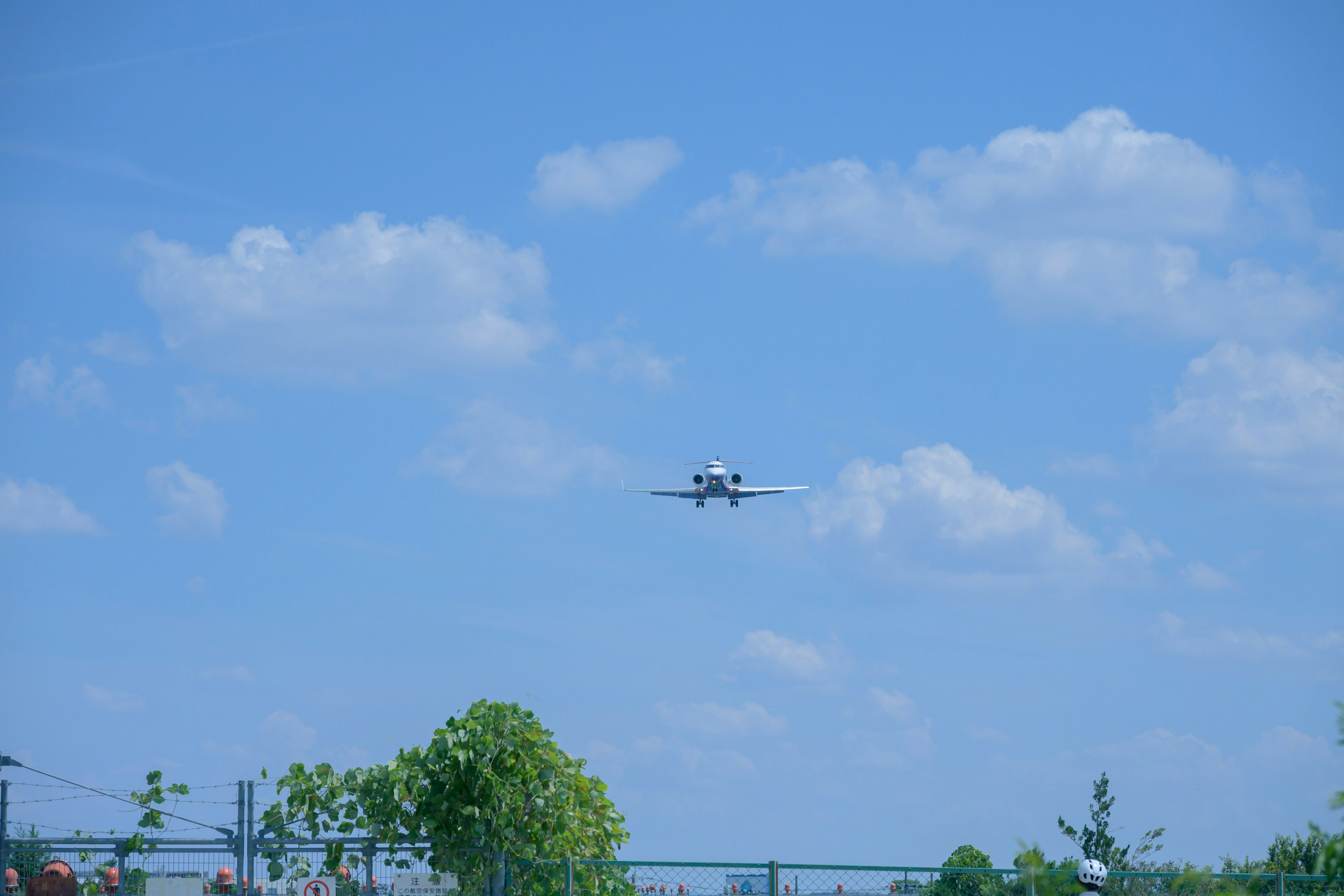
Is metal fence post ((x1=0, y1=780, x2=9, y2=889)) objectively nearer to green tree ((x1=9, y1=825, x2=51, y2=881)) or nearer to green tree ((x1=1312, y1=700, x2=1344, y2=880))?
green tree ((x1=9, y1=825, x2=51, y2=881))

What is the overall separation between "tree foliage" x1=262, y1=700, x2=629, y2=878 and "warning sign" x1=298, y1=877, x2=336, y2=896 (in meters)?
0.13

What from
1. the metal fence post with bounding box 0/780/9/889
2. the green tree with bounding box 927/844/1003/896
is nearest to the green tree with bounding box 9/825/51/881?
the metal fence post with bounding box 0/780/9/889

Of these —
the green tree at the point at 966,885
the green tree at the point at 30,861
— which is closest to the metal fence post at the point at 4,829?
the green tree at the point at 30,861

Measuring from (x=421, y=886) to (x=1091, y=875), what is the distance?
7442mm

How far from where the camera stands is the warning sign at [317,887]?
Answer: 13.9 meters

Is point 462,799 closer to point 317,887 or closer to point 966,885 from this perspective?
point 317,887

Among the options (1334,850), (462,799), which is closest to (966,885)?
(462,799)

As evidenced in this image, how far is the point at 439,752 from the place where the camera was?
14.2 metres

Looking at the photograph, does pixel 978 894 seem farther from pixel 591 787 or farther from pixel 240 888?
pixel 240 888

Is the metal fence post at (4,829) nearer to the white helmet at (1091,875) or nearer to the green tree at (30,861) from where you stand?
the green tree at (30,861)

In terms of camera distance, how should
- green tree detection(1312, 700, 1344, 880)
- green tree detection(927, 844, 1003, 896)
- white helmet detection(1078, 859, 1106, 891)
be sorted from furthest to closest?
A: green tree detection(927, 844, 1003, 896)
white helmet detection(1078, 859, 1106, 891)
green tree detection(1312, 700, 1344, 880)

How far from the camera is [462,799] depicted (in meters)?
14.2

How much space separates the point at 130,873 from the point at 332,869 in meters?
2.17

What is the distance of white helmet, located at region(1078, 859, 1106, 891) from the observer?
9000 millimetres
